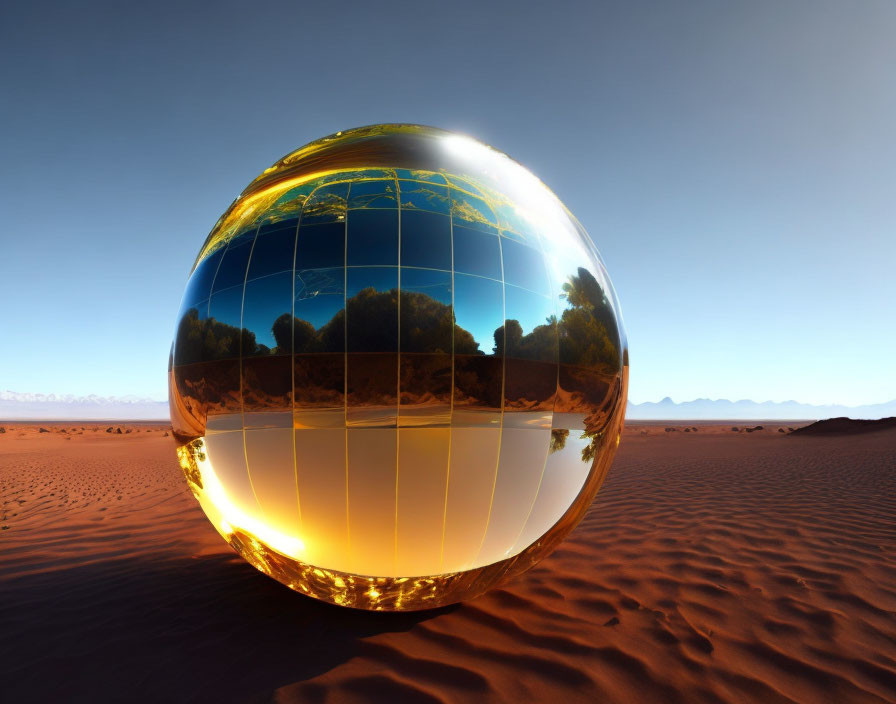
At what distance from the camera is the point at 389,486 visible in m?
2.42

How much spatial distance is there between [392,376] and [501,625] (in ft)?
7.05

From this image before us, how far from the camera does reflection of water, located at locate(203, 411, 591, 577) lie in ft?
7.93

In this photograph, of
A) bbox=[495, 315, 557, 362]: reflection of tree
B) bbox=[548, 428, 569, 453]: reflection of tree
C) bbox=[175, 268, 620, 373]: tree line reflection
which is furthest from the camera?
bbox=[548, 428, 569, 453]: reflection of tree

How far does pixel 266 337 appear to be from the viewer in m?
2.51

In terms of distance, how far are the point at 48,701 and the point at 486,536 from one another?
103 inches

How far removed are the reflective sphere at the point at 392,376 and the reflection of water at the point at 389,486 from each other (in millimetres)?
11

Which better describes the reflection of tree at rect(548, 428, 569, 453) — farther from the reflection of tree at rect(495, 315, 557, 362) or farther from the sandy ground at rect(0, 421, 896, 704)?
the sandy ground at rect(0, 421, 896, 704)

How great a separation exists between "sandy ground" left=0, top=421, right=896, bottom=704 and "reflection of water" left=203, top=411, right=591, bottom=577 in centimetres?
66

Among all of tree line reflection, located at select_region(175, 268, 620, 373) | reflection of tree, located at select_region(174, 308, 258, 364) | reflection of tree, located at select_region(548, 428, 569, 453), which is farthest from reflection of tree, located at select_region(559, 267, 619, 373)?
reflection of tree, located at select_region(174, 308, 258, 364)

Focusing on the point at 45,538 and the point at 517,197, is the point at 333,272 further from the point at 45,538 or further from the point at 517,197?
the point at 45,538

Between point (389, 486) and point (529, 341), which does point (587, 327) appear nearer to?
point (529, 341)

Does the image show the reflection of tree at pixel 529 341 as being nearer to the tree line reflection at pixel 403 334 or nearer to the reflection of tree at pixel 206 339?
the tree line reflection at pixel 403 334

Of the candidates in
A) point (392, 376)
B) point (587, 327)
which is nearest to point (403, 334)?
point (392, 376)

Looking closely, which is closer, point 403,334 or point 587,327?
point 403,334
